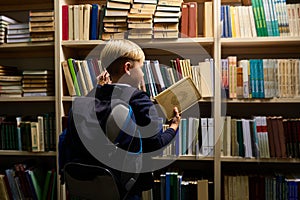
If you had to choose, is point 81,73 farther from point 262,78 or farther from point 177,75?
point 262,78

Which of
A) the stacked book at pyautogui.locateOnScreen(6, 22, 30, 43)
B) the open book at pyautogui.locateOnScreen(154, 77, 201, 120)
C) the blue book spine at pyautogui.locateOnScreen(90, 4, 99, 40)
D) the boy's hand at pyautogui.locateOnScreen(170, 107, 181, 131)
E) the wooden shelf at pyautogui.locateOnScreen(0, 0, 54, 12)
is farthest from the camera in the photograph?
the wooden shelf at pyautogui.locateOnScreen(0, 0, 54, 12)

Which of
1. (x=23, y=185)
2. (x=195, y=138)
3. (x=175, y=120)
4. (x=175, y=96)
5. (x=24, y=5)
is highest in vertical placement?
(x=24, y=5)

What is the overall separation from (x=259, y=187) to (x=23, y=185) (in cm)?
154

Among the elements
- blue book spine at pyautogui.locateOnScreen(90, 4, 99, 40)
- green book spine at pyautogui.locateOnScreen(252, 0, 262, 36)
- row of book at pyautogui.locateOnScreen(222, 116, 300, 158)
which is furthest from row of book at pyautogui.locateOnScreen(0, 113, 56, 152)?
green book spine at pyautogui.locateOnScreen(252, 0, 262, 36)

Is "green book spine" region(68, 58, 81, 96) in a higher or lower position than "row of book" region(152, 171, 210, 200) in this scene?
higher

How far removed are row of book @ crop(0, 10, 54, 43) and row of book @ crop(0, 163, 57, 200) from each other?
87cm

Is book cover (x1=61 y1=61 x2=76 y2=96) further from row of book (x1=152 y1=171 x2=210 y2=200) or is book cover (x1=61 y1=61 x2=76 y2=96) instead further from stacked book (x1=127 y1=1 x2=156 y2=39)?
row of book (x1=152 y1=171 x2=210 y2=200)

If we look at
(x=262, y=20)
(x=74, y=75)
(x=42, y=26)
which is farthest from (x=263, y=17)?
(x=42, y=26)

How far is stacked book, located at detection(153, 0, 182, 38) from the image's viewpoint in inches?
69.9

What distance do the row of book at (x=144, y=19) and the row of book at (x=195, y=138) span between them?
53 cm

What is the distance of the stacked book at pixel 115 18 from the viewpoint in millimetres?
1812

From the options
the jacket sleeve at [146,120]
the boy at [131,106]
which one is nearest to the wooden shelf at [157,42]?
the boy at [131,106]

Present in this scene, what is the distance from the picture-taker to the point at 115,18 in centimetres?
182

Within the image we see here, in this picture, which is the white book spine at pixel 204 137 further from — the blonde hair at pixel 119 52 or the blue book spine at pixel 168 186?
the blonde hair at pixel 119 52
